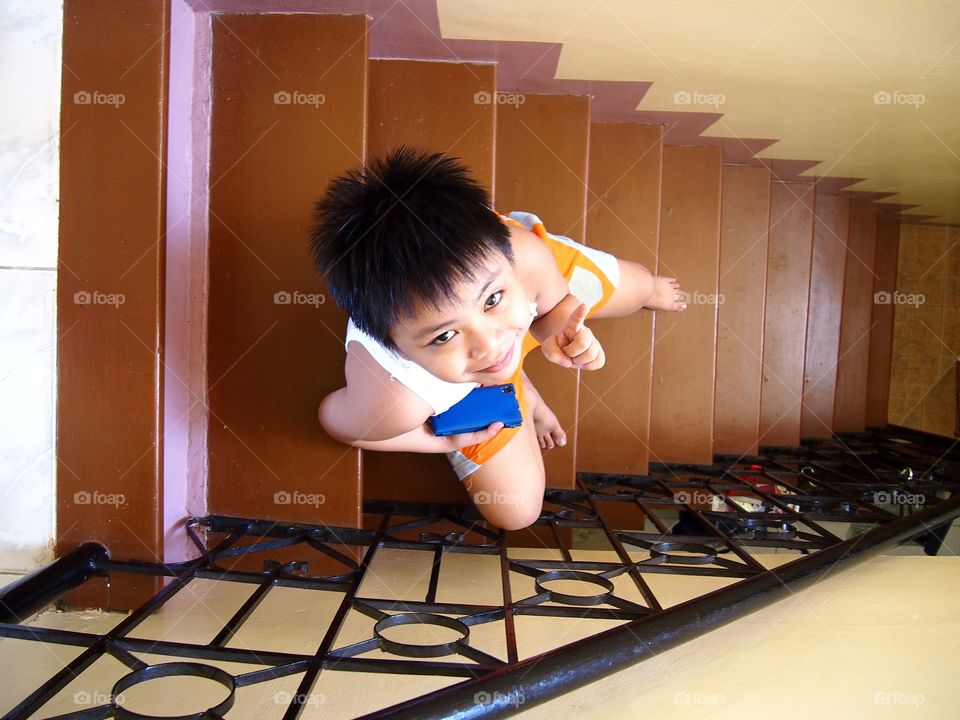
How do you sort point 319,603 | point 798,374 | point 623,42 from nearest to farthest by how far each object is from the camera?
1. point 319,603
2. point 623,42
3. point 798,374

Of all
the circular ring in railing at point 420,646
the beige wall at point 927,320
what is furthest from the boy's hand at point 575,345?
the beige wall at point 927,320

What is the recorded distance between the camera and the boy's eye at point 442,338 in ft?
3.31

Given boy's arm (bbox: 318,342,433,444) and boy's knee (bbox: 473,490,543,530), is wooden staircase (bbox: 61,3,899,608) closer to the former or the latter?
boy's arm (bbox: 318,342,433,444)

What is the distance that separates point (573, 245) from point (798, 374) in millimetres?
1580

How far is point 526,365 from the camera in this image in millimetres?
1860

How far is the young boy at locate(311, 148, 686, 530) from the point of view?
97 cm

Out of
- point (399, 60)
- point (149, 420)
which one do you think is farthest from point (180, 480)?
point (399, 60)

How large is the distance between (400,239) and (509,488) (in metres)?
0.70

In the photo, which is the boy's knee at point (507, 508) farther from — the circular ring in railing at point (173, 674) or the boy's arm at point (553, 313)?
the circular ring in railing at point (173, 674)

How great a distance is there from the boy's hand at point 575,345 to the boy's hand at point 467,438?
0.25m

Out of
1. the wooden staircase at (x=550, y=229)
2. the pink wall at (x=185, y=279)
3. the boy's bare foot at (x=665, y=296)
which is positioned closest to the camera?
the pink wall at (x=185, y=279)

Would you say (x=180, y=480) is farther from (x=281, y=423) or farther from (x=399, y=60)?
(x=399, y=60)

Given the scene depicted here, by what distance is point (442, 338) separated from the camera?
40.0 inches

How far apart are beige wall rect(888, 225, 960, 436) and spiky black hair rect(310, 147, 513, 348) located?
2.98 m
